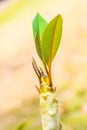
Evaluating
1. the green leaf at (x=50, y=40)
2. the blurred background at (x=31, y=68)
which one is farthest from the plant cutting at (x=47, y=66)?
the blurred background at (x=31, y=68)

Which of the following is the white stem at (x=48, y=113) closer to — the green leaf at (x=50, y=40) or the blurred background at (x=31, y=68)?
the green leaf at (x=50, y=40)

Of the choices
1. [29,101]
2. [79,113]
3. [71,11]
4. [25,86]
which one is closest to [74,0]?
[71,11]

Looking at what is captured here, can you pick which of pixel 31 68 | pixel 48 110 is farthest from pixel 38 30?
pixel 31 68

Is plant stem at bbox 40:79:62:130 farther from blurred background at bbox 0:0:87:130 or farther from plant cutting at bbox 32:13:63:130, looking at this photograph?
blurred background at bbox 0:0:87:130

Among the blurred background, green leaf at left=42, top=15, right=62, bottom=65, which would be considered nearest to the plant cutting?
green leaf at left=42, top=15, right=62, bottom=65

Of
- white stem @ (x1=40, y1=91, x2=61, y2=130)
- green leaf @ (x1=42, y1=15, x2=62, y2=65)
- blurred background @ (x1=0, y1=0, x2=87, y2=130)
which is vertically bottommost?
white stem @ (x1=40, y1=91, x2=61, y2=130)

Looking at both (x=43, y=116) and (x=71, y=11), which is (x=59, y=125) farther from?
(x=71, y=11)
